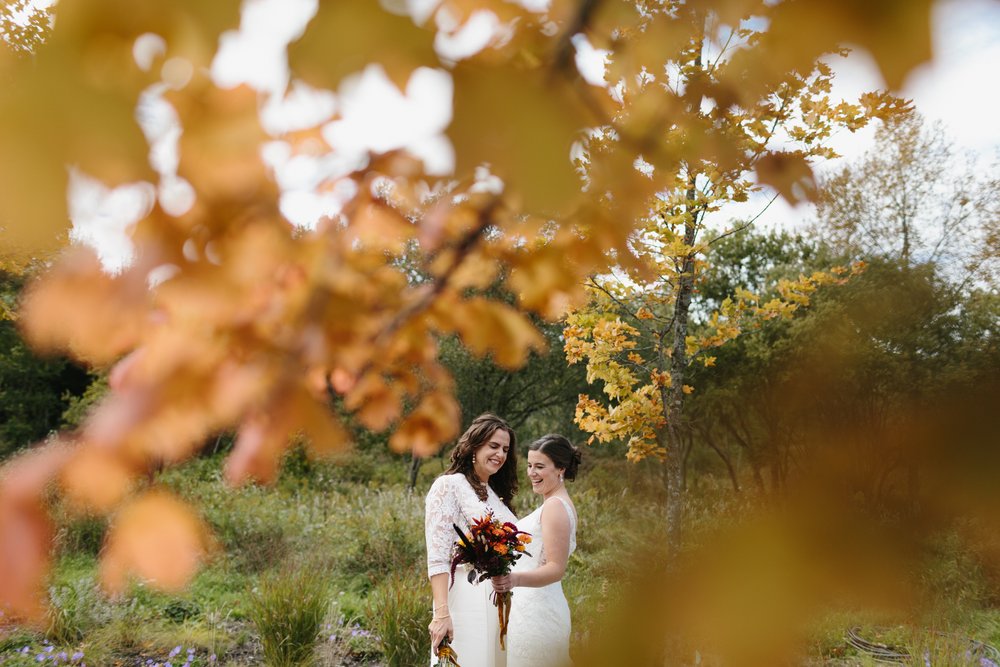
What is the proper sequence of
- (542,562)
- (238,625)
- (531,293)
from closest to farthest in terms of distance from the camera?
(531,293) → (542,562) → (238,625)

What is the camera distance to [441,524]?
2.82 m

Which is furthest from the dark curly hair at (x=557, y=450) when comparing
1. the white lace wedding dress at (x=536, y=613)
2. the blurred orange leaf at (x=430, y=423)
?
the blurred orange leaf at (x=430, y=423)

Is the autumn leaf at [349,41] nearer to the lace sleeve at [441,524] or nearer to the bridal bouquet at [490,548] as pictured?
the bridal bouquet at [490,548]

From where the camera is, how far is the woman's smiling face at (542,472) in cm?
304

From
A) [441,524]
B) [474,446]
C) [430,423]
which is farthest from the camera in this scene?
[474,446]

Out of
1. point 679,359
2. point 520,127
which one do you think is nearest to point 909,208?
point 520,127

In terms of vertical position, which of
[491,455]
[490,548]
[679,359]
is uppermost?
[679,359]

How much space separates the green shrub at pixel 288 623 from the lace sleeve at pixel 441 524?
154 cm

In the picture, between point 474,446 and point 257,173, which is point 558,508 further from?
point 257,173

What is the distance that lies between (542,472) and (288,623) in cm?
194

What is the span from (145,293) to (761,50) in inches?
26.0

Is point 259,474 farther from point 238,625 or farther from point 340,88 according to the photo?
point 238,625

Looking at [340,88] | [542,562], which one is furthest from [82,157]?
[542,562]

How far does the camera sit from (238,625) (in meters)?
4.73
